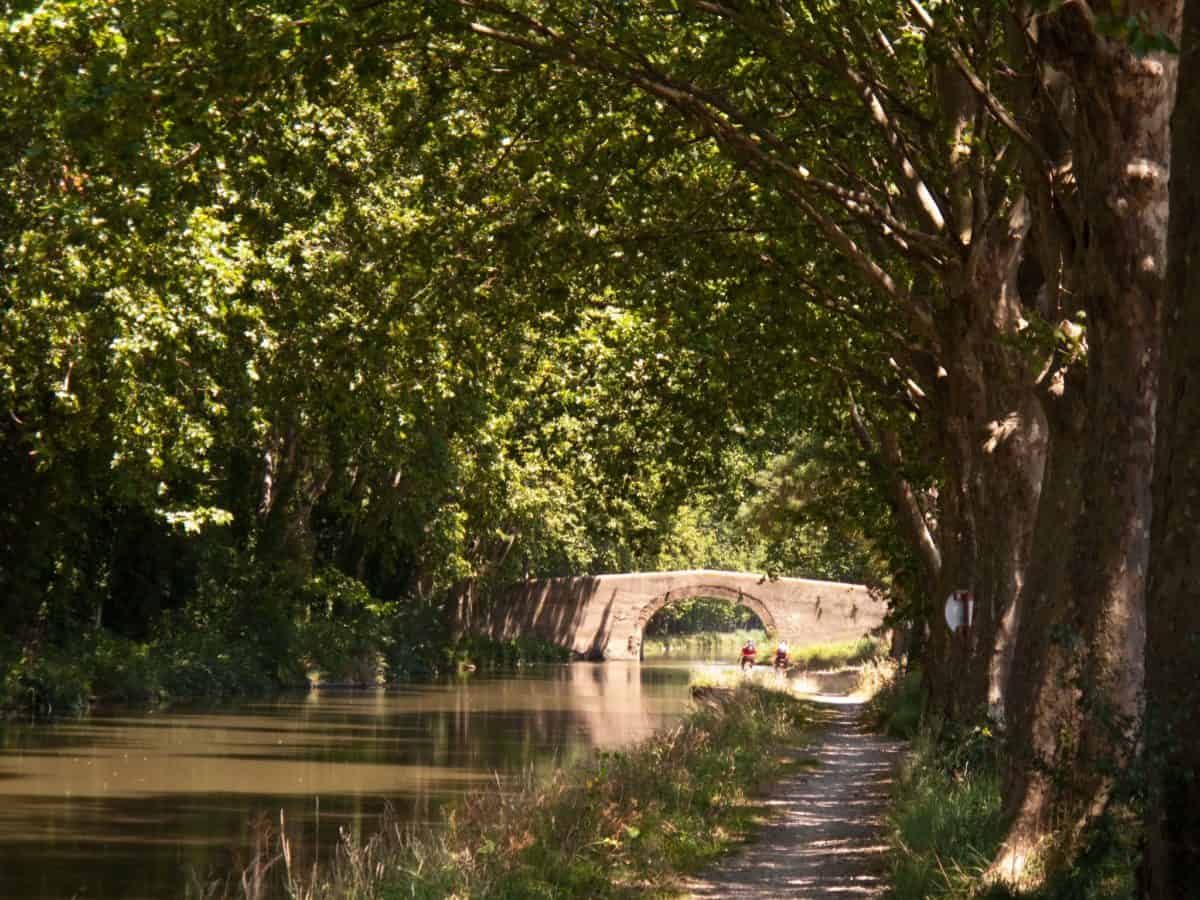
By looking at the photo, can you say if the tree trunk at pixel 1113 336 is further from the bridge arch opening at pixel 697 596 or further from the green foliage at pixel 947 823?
the bridge arch opening at pixel 697 596

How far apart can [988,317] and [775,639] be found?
200ft

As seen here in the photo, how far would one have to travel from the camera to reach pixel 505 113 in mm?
14875

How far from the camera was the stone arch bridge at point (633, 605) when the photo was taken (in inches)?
2687

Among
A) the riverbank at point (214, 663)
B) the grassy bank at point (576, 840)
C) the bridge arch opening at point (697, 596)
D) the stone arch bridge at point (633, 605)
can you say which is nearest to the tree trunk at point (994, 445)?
the grassy bank at point (576, 840)

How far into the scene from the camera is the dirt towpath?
35.2 ft

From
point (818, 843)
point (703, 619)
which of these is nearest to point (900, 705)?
point (818, 843)

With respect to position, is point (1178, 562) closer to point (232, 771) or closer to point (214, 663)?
point (232, 771)

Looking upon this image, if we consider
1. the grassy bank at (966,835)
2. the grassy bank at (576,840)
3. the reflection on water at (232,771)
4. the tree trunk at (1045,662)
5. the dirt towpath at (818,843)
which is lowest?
the reflection on water at (232,771)

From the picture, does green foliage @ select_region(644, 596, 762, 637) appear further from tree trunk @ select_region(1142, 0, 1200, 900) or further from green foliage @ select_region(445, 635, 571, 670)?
tree trunk @ select_region(1142, 0, 1200, 900)

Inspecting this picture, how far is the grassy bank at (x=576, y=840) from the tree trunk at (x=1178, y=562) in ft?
16.2

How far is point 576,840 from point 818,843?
260cm

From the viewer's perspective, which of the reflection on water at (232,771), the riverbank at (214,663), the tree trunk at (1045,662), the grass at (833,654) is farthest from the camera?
the grass at (833,654)

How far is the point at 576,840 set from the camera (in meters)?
11.2

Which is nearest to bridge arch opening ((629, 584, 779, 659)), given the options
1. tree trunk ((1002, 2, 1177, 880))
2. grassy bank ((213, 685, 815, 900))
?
grassy bank ((213, 685, 815, 900))
